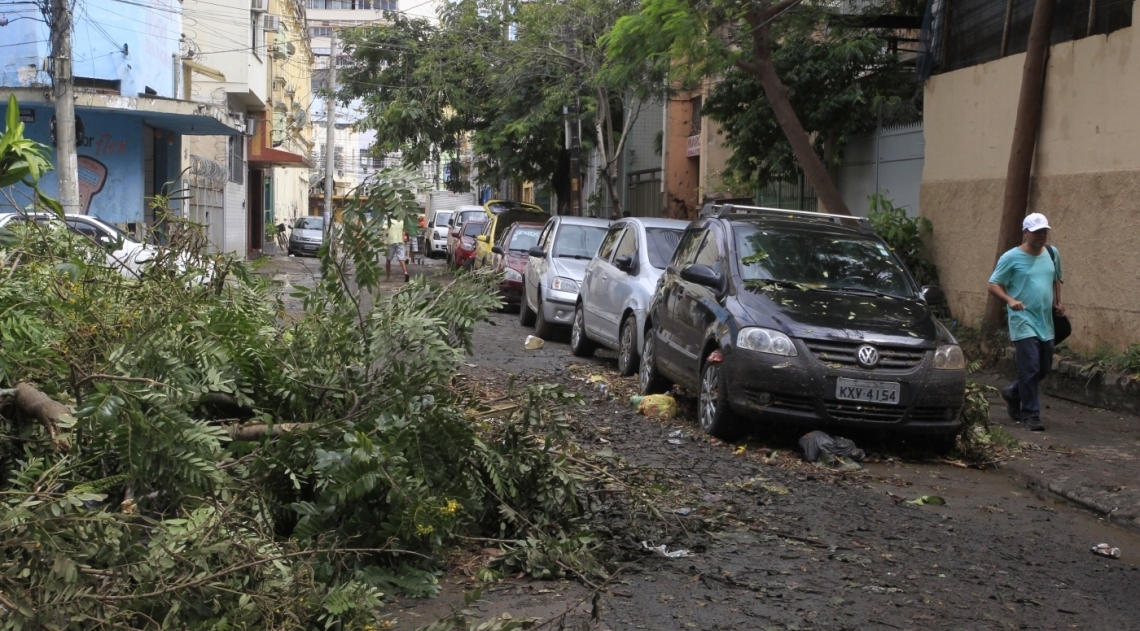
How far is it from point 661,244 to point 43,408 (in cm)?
855

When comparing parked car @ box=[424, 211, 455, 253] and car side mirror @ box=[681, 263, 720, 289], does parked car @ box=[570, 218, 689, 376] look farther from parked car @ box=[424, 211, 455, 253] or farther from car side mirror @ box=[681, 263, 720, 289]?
parked car @ box=[424, 211, 455, 253]

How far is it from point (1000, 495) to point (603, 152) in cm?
1946

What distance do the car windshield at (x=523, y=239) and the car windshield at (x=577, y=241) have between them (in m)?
3.36

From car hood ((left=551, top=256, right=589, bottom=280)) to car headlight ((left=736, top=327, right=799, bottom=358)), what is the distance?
668 centimetres

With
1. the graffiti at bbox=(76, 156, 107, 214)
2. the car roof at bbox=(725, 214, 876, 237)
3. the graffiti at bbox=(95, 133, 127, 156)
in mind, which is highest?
the graffiti at bbox=(95, 133, 127, 156)

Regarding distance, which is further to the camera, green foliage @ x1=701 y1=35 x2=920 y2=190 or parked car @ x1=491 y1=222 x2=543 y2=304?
parked car @ x1=491 y1=222 x2=543 y2=304

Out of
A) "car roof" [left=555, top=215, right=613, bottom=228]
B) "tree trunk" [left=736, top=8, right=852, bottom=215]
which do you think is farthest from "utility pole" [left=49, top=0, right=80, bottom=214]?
"tree trunk" [left=736, top=8, right=852, bottom=215]

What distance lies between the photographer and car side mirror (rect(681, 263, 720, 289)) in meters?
8.66

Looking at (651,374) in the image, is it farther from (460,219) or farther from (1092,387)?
(460,219)

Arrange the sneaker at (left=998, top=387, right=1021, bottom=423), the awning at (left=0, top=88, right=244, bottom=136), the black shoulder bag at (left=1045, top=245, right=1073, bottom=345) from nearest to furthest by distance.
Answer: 1. the black shoulder bag at (left=1045, top=245, right=1073, bottom=345)
2. the sneaker at (left=998, top=387, right=1021, bottom=423)
3. the awning at (left=0, top=88, right=244, bottom=136)

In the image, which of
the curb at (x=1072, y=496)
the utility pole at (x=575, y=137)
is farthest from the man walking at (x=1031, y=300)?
the utility pole at (x=575, y=137)

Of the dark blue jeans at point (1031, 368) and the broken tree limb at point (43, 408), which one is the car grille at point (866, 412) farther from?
the broken tree limb at point (43, 408)

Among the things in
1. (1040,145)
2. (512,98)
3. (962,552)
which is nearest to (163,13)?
(512,98)

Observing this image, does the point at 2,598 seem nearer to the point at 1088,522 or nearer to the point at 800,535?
the point at 800,535
